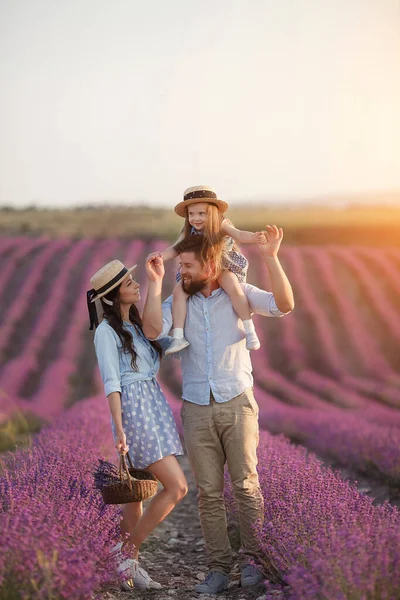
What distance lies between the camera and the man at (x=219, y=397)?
3602 millimetres

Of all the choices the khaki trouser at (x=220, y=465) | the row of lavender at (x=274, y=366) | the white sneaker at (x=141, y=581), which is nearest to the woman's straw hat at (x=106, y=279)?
the khaki trouser at (x=220, y=465)

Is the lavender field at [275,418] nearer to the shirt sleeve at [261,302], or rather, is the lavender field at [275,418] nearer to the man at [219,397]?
the man at [219,397]

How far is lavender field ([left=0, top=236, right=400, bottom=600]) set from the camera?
2684 mm

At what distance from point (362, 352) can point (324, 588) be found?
10161mm

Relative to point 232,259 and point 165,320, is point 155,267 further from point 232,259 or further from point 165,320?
point 232,259

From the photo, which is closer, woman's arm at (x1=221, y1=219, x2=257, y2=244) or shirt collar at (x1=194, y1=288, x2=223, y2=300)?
woman's arm at (x1=221, y1=219, x2=257, y2=244)

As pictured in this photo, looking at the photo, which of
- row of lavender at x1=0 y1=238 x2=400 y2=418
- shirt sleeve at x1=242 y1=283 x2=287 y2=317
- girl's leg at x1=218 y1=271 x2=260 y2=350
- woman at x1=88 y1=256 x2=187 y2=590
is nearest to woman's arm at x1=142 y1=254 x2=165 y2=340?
woman at x1=88 y1=256 x2=187 y2=590

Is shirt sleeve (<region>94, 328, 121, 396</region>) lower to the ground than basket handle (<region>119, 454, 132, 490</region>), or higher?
higher

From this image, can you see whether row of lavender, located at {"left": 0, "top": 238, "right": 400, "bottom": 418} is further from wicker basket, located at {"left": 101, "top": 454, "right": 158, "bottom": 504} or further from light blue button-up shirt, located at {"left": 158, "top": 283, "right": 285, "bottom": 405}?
wicker basket, located at {"left": 101, "top": 454, "right": 158, "bottom": 504}

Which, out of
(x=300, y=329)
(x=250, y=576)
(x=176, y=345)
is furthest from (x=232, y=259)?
(x=300, y=329)

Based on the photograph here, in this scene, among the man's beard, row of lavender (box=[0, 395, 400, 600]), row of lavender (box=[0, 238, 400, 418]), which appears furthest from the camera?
row of lavender (box=[0, 238, 400, 418])

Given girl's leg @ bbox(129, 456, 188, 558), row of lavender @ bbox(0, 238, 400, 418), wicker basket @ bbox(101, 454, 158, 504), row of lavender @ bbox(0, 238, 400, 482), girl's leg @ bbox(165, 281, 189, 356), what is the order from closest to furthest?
1. wicker basket @ bbox(101, 454, 158, 504)
2. girl's leg @ bbox(129, 456, 188, 558)
3. girl's leg @ bbox(165, 281, 189, 356)
4. row of lavender @ bbox(0, 238, 400, 482)
5. row of lavender @ bbox(0, 238, 400, 418)

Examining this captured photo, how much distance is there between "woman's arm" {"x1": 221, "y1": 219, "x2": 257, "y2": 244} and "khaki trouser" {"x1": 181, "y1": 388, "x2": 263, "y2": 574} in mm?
736

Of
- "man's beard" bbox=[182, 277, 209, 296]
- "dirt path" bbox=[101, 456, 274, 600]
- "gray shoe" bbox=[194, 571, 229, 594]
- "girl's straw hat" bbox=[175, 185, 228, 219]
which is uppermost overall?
"girl's straw hat" bbox=[175, 185, 228, 219]
